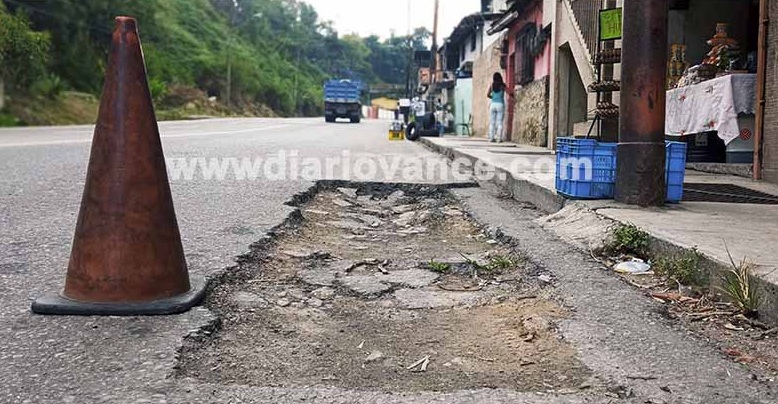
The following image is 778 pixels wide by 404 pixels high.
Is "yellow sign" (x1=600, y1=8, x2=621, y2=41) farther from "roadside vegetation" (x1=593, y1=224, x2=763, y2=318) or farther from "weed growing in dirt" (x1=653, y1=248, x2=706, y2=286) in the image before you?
"weed growing in dirt" (x1=653, y1=248, x2=706, y2=286)

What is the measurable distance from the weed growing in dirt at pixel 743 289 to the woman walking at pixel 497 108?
1382 centimetres

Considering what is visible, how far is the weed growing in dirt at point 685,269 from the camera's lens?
3.10m

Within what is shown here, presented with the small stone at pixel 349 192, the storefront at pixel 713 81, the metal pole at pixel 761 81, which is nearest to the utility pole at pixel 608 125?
the storefront at pixel 713 81

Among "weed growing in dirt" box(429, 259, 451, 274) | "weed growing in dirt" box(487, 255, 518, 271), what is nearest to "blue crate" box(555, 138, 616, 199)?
"weed growing in dirt" box(487, 255, 518, 271)

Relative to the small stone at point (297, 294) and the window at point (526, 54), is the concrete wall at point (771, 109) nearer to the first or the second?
the small stone at point (297, 294)

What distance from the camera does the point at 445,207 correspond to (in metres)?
6.34

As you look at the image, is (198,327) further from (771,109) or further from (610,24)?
(610,24)

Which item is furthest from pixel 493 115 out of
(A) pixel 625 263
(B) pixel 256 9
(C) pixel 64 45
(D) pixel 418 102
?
(B) pixel 256 9

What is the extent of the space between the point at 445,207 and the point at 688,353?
4.03 metres

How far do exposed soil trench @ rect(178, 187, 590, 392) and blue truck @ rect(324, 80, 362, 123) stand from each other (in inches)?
1509

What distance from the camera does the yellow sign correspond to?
694 centimetres

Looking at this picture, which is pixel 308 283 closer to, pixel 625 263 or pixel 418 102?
pixel 625 263

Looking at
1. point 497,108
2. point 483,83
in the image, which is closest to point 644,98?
point 497,108

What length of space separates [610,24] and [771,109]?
1.72 meters
